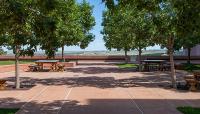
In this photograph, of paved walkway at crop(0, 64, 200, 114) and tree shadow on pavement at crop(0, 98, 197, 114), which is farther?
paved walkway at crop(0, 64, 200, 114)

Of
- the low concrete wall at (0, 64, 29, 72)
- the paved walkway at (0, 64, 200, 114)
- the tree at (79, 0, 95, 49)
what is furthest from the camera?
the tree at (79, 0, 95, 49)

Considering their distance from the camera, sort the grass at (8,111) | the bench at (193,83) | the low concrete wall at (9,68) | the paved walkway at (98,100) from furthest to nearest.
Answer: the low concrete wall at (9,68)
the bench at (193,83)
the paved walkway at (98,100)
the grass at (8,111)

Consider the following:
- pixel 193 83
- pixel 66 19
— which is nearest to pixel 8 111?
pixel 66 19

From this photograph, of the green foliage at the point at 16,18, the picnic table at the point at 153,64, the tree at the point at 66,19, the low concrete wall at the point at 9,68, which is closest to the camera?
the green foliage at the point at 16,18

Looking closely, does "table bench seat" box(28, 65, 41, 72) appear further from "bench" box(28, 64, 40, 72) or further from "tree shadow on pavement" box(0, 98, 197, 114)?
"tree shadow on pavement" box(0, 98, 197, 114)

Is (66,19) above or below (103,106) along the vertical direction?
above

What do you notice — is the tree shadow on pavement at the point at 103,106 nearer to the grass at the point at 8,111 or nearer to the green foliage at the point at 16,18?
the grass at the point at 8,111

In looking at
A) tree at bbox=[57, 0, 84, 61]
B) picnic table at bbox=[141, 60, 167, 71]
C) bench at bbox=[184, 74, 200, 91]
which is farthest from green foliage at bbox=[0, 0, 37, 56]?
picnic table at bbox=[141, 60, 167, 71]

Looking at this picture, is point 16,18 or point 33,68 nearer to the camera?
point 16,18

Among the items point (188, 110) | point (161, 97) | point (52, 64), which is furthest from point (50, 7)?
point (52, 64)

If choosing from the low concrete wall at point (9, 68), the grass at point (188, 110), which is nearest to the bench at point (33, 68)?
the low concrete wall at point (9, 68)

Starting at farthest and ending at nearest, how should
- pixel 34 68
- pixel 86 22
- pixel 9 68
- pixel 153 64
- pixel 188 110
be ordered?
pixel 86 22 → pixel 153 64 → pixel 34 68 → pixel 9 68 → pixel 188 110

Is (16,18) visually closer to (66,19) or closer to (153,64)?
(66,19)

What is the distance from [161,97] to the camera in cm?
1884
